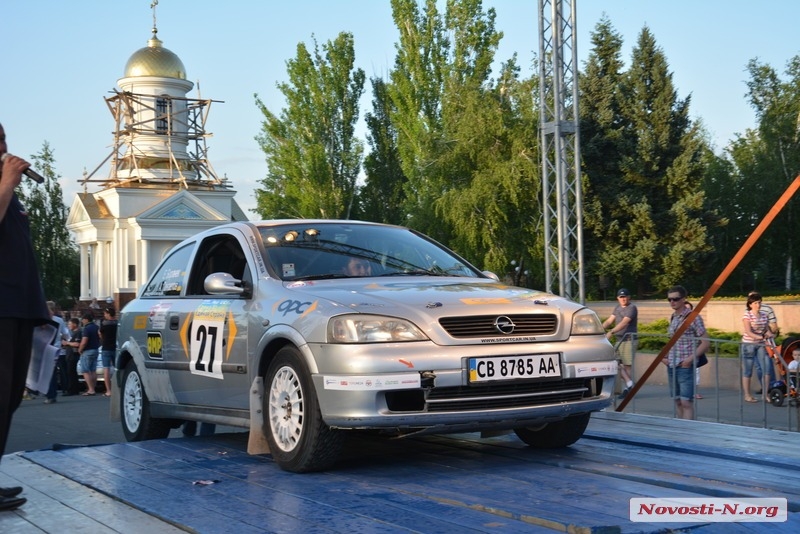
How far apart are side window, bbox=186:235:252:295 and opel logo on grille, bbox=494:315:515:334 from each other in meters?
2.21

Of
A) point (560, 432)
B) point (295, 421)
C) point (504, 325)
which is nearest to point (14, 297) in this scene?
point (295, 421)

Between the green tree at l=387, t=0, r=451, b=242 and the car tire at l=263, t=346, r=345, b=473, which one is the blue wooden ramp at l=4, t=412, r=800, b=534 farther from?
the green tree at l=387, t=0, r=451, b=242

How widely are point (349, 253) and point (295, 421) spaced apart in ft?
4.95

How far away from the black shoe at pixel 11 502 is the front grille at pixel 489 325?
7.65ft

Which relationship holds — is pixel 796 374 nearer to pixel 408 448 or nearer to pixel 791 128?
pixel 408 448

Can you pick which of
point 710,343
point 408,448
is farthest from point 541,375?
point 710,343

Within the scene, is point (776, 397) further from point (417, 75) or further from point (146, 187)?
point (146, 187)

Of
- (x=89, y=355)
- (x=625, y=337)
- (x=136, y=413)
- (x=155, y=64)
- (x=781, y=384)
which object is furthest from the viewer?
(x=155, y=64)

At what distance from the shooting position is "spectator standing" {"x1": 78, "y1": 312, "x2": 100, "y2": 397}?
23.5 meters

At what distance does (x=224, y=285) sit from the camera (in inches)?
264

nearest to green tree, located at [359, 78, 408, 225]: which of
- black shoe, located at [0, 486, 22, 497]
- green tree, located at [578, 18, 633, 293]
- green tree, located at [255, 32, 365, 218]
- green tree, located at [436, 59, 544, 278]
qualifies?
green tree, located at [255, 32, 365, 218]

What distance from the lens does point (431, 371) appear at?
18.5 feet

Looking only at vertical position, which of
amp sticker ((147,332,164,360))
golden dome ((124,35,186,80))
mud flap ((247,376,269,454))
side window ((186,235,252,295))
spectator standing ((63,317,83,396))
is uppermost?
golden dome ((124,35,186,80))

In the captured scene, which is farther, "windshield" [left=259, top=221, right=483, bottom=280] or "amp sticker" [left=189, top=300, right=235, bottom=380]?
"amp sticker" [left=189, top=300, right=235, bottom=380]
